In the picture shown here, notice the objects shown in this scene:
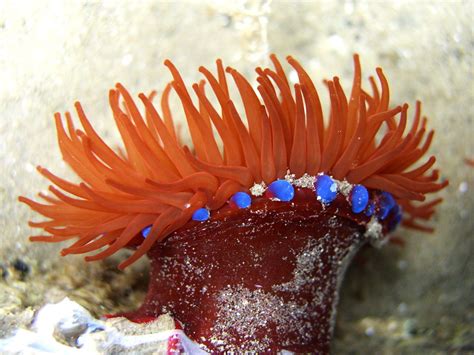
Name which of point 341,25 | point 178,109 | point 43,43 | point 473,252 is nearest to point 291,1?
point 341,25

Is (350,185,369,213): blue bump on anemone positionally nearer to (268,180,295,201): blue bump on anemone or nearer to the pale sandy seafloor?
(268,180,295,201): blue bump on anemone

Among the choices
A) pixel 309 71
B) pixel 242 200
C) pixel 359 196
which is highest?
pixel 309 71

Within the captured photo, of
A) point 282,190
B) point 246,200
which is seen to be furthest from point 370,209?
point 246,200

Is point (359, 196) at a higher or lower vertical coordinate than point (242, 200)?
higher

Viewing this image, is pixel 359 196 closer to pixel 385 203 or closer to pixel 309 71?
pixel 385 203

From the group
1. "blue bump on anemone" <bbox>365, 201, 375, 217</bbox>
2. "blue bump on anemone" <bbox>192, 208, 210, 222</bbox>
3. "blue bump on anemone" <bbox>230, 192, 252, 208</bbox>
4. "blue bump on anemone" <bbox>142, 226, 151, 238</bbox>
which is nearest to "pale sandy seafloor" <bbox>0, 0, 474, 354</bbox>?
"blue bump on anemone" <bbox>142, 226, 151, 238</bbox>
